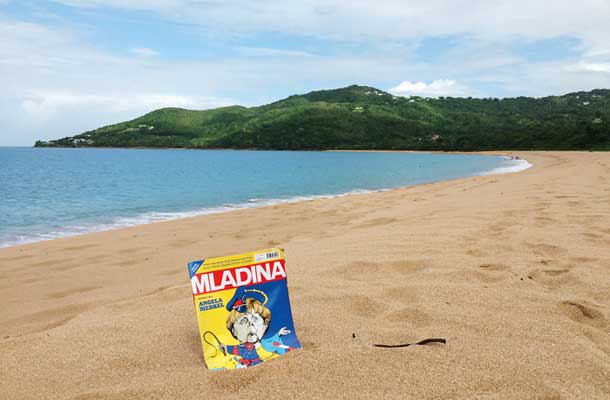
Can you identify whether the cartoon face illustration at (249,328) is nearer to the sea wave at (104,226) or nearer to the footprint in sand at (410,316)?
the footprint in sand at (410,316)

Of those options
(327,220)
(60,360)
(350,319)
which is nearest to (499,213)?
(327,220)

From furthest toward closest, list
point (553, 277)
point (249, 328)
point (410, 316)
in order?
point (553, 277)
point (410, 316)
point (249, 328)

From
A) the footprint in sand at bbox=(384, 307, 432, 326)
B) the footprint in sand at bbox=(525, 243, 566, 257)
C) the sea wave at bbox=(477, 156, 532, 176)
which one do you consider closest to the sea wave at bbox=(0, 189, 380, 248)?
the footprint in sand at bbox=(384, 307, 432, 326)

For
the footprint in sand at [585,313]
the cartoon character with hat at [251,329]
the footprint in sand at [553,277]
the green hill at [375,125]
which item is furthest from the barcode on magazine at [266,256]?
the green hill at [375,125]

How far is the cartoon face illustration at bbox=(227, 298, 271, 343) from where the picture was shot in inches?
110

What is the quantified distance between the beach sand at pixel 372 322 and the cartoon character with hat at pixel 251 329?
0.47ft

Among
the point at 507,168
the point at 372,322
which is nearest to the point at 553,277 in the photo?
the point at 372,322

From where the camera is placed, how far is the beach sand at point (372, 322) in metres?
2.40

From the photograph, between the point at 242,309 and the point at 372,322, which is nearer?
the point at 242,309

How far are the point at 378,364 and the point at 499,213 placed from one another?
6663 millimetres

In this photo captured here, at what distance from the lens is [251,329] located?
281 centimetres

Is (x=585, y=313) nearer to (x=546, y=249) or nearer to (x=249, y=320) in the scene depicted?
(x=546, y=249)

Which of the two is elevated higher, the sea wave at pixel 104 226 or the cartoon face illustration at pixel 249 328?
the cartoon face illustration at pixel 249 328

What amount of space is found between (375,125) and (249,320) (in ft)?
481
